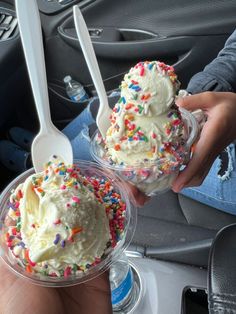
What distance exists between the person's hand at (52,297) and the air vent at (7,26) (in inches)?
41.8

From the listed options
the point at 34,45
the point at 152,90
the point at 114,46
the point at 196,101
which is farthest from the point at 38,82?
the point at 114,46

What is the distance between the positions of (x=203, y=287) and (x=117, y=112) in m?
0.46

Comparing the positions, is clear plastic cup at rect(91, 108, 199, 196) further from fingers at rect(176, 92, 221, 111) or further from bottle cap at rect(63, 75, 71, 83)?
bottle cap at rect(63, 75, 71, 83)

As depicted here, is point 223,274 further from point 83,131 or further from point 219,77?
point 83,131

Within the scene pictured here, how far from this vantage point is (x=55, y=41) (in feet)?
6.11

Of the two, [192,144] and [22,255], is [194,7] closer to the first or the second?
[192,144]

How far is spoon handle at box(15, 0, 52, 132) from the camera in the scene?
0.97 m

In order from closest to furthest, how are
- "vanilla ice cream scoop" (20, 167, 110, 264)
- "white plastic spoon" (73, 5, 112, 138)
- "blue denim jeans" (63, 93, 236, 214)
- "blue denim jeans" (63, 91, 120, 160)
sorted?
"vanilla ice cream scoop" (20, 167, 110, 264) < "white plastic spoon" (73, 5, 112, 138) < "blue denim jeans" (63, 93, 236, 214) < "blue denim jeans" (63, 91, 120, 160)

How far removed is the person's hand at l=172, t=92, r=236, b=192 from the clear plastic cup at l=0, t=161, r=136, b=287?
0.58 feet

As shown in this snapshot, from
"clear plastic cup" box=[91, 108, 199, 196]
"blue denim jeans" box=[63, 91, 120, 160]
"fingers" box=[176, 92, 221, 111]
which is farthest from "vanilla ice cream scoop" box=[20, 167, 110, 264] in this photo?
"blue denim jeans" box=[63, 91, 120, 160]

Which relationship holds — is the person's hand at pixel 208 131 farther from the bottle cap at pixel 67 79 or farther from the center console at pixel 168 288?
the bottle cap at pixel 67 79

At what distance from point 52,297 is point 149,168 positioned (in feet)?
1.06

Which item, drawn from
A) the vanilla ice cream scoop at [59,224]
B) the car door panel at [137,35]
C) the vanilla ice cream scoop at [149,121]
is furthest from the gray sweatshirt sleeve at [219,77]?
the vanilla ice cream scoop at [59,224]

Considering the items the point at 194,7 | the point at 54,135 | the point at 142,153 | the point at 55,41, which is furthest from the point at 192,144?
the point at 55,41
